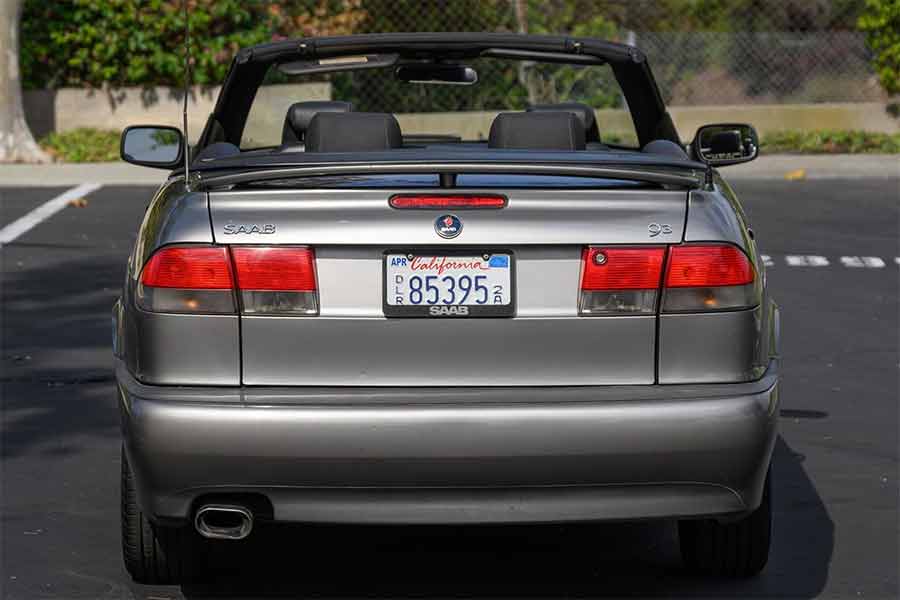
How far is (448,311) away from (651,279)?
0.52 metres

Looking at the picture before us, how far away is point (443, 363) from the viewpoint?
4629 mm

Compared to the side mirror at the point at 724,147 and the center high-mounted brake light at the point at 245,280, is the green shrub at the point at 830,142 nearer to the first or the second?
the side mirror at the point at 724,147

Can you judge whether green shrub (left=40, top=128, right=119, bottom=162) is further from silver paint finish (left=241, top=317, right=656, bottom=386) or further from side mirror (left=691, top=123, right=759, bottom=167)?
silver paint finish (left=241, top=317, right=656, bottom=386)

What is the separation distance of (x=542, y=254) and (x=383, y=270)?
0.40m

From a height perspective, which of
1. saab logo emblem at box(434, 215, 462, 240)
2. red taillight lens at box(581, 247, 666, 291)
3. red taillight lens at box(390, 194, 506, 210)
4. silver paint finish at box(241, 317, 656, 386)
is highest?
red taillight lens at box(390, 194, 506, 210)

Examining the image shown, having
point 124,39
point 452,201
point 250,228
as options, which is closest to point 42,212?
point 124,39

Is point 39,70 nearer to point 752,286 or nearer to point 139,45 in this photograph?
point 139,45

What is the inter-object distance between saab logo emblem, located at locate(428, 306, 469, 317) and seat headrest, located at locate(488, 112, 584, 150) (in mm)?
1177

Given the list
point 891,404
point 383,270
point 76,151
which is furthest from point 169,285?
point 76,151

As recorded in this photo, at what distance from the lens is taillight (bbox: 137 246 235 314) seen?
4652 mm

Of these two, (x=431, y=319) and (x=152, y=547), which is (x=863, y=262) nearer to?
(x=152, y=547)

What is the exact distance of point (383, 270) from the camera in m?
4.64

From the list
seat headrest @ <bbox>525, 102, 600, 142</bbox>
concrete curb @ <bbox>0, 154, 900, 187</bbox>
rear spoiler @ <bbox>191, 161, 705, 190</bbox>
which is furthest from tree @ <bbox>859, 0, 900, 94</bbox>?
rear spoiler @ <bbox>191, 161, 705, 190</bbox>

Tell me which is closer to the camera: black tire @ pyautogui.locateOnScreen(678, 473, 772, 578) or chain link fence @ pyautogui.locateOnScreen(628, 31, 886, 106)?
black tire @ pyautogui.locateOnScreen(678, 473, 772, 578)
